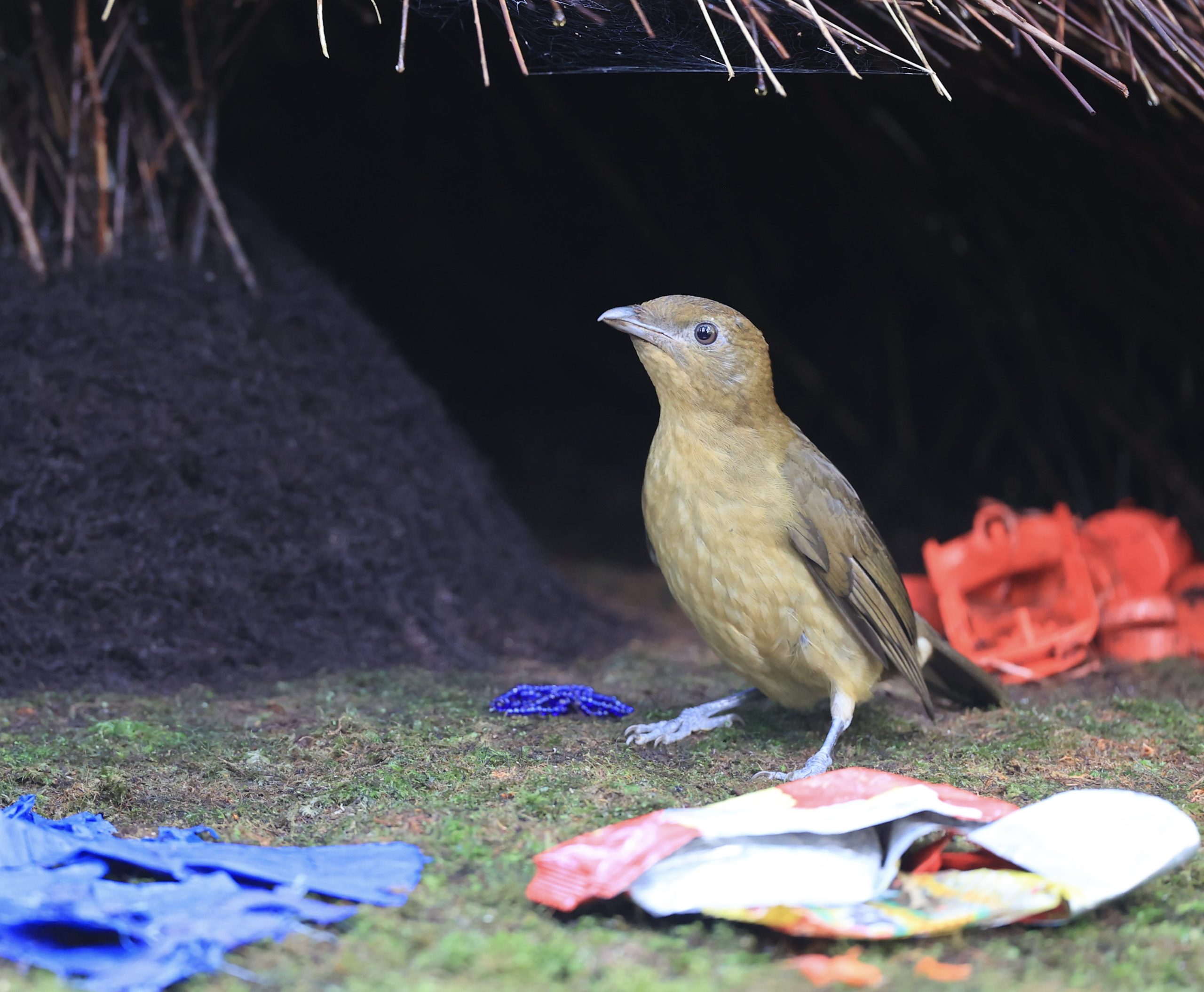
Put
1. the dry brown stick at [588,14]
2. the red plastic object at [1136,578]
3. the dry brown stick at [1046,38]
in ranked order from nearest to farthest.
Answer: the dry brown stick at [1046,38] < the dry brown stick at [588,14] < the red plastic object at [1136,578]

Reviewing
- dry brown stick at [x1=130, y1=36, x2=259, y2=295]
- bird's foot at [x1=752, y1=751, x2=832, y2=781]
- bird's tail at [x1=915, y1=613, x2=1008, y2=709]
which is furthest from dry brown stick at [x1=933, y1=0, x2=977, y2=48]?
dry brown stick at [x1=130, y1=36, x2=259, y2=295]

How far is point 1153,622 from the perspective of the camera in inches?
191

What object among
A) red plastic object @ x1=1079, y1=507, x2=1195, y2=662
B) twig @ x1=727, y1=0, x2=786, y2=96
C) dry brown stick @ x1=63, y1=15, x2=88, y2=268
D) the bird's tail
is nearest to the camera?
twig @ x1=727, y1=0, x2=786, y2=96

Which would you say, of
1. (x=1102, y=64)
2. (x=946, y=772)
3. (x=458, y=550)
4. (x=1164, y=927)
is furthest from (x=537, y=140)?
(x=1164, y=927)

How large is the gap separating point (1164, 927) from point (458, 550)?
318 centimetres

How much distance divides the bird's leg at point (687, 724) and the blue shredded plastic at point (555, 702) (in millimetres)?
123

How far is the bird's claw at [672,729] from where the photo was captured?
11.6 feet

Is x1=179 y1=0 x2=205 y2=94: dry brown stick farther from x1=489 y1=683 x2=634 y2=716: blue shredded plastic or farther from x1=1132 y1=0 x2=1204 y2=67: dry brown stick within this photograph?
x1=1132 y1=0 x2=1204 y2=67: dry brown stick

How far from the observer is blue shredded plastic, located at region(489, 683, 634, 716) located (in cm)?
375

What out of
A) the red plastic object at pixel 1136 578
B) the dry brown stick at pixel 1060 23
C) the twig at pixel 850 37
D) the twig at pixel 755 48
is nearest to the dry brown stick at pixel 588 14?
the twig at pixel 755 48

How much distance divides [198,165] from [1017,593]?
3707 millimetres

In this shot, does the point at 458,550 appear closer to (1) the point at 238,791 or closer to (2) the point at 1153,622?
(1) the point at 238,791

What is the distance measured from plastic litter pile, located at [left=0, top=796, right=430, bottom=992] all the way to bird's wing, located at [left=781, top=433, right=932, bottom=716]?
1.50 m

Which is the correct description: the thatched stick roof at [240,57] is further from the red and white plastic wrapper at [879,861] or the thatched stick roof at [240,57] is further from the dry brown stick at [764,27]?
the red and white plastic wrapper at [879,861]
